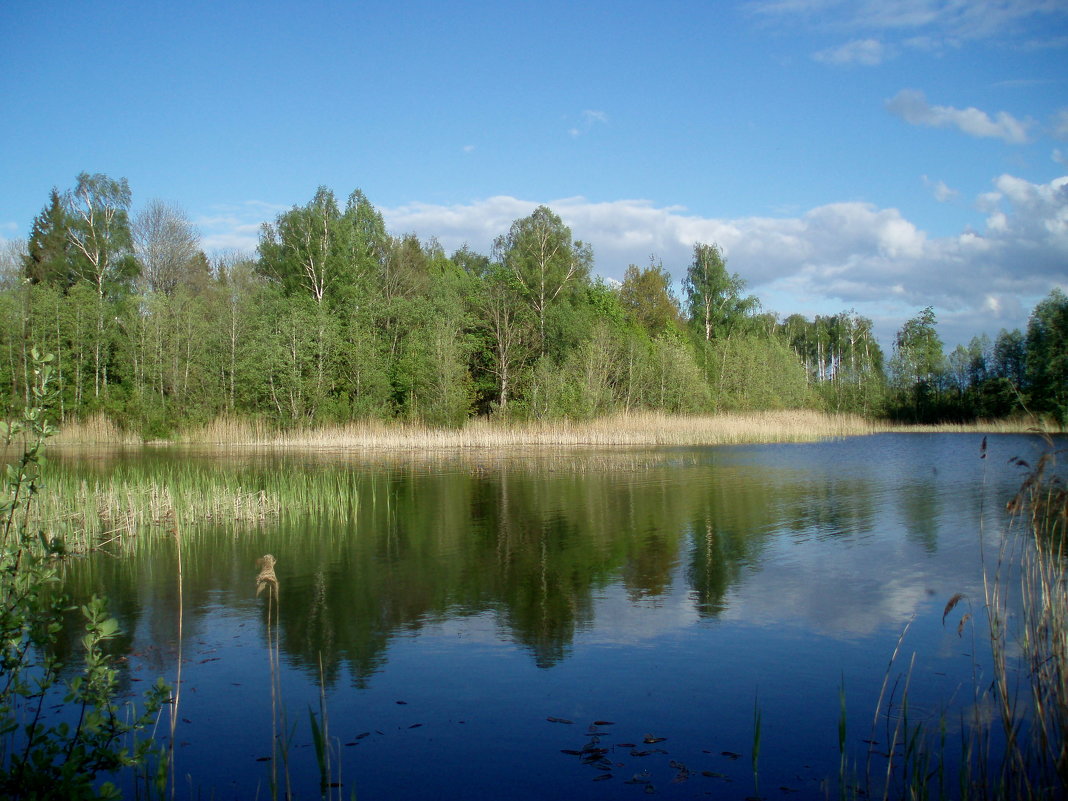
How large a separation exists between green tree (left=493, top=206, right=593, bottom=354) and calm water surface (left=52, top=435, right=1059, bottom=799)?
2673 centimetres

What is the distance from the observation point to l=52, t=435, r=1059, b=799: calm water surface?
442 cm

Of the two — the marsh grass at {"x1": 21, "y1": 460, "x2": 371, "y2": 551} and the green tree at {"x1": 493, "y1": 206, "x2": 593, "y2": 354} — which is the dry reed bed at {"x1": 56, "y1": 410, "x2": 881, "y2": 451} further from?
the marsh grass at {"x1": 21, "y1": 460, "x2": 371, "y2": 551}

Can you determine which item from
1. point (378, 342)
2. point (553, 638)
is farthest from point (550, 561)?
point (378, 342)

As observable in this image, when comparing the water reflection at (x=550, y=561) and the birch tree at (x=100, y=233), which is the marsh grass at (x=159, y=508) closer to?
the water reflection at (x=550, y=561)

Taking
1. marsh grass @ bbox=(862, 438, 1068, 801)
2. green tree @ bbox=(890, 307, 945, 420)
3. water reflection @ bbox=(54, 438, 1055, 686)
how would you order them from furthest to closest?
green tree @ bbox=(890, 307, 945, 420) → water reflection @ bbox=(54, 438, 1055, 686) → marsh grass @ bbox=(862, 438, 1068, 801)

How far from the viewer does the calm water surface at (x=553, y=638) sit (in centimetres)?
442

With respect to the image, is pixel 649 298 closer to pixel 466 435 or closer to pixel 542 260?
pixel 542 260

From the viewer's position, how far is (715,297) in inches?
2184

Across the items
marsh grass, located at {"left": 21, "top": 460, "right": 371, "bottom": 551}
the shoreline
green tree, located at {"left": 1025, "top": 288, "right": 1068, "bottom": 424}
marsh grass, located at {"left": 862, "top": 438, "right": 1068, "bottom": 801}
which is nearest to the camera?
marsh grass, located at {"left": 862, "top": 438, "right": 1068, "bottom": 801}

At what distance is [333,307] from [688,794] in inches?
1431

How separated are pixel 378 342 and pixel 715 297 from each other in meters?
27.3

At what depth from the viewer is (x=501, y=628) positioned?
682 centimetres

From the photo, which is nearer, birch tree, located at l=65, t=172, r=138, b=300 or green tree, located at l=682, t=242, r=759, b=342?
birch tree, located at l=65, t=172, r=138, b=300

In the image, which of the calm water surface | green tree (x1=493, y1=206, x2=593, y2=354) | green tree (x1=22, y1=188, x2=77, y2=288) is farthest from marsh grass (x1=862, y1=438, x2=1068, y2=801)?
green tree (x1=22, y1=188, x2=77, y2=288)
